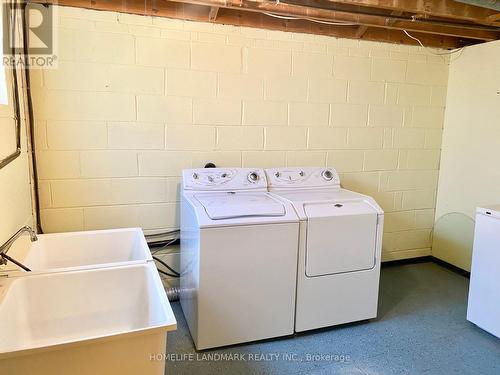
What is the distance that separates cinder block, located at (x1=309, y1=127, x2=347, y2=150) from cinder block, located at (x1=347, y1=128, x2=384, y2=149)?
0.24 ft

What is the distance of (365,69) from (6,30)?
2.62m

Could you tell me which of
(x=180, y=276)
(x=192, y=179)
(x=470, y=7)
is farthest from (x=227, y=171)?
(x=470, y=7)

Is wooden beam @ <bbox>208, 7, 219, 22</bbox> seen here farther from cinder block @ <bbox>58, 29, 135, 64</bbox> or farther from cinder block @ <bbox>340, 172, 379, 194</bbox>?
cinder block @ <bbox>340, 172, 379, 194</bbox>

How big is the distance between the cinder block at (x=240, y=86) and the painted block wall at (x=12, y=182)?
4.40 feet

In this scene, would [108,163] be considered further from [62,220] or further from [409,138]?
[409,138]

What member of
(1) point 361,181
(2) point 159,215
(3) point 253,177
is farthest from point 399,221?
(2) point 159,215

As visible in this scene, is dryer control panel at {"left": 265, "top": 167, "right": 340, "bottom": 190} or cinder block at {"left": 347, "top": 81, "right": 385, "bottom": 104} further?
cinder block at {"left": 347, "top": 81, "right": 385, "bottom": 104}

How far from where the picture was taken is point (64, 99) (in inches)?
98.8

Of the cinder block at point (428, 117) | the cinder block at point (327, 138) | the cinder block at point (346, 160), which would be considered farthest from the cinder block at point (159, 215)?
the cinder block at point (428, 117)

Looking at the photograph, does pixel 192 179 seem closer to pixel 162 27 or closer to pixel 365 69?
pixel 162 27

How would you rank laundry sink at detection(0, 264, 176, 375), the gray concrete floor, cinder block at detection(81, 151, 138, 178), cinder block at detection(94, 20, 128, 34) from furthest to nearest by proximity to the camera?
1. cinder block at detection(81, 151, 138, 178)
2. cinder block at detection(94, 20, 128, 34)
3. the gray concrete floor
4. laundry sink at detection(0, 264, 176, 375)

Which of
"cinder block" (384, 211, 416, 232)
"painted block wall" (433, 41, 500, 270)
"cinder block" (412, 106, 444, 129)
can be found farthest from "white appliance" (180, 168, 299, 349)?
"painted block wall" (433, 41, 500, 270)

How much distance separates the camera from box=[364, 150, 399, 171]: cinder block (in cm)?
344

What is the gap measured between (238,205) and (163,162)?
763mm
